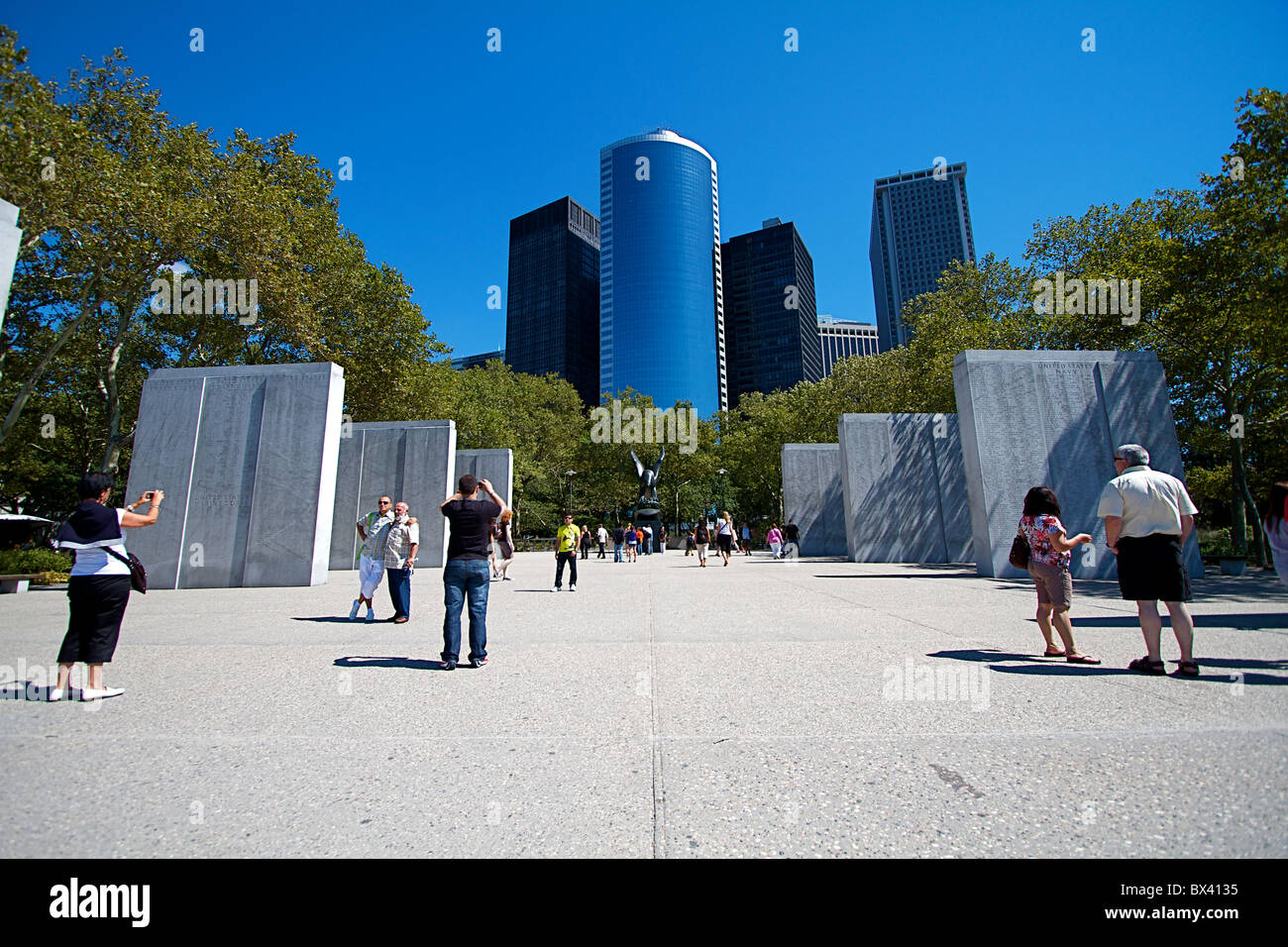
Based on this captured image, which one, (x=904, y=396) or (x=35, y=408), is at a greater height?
(x=904, y=396)

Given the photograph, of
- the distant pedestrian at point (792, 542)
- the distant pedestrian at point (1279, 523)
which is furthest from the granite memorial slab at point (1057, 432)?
the distant pedestrian at point (792, 542)

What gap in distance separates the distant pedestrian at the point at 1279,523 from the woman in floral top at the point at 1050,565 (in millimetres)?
1421

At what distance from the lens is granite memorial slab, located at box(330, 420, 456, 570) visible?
2294 cm

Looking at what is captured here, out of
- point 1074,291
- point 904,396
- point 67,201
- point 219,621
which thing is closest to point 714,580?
point 219,621

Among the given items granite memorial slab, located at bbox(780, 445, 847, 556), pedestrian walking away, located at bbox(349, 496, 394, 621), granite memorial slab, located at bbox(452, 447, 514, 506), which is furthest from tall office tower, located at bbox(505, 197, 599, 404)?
pedestrian walking away, located at bbox(349, 496, 394, 621)

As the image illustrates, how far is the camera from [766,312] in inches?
4850

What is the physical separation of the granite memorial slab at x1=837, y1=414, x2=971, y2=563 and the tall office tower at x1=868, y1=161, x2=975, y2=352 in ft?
375

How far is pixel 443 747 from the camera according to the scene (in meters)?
3.33

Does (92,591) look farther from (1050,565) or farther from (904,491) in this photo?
(904,491)

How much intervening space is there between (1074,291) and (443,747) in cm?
2710

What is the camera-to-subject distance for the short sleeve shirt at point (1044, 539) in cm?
541

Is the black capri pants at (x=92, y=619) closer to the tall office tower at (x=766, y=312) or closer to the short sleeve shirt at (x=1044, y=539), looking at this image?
the short sleeve shirt at (x=1044, y=539)
